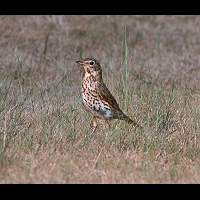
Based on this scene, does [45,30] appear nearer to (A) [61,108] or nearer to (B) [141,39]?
(B) [141,39]

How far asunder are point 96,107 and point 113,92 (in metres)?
1.70

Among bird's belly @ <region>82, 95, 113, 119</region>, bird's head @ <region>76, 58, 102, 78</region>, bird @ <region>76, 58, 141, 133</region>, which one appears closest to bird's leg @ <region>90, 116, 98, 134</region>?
bird @ <region>76, 58, 141, 133</region>

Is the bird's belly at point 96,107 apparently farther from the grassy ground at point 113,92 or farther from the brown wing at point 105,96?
the grassy ground at point 113,92

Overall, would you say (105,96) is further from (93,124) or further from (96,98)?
(93,124)

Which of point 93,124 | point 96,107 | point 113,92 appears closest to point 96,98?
point 96,107

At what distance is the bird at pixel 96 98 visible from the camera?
9641 millimetres

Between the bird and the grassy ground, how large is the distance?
0.45ft

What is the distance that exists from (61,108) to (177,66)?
4505 millimetres

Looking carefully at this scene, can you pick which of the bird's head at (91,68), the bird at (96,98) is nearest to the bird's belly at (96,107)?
the bird at (96,98)

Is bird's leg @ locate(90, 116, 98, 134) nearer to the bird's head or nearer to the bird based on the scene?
the bird

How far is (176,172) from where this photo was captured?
322 inches

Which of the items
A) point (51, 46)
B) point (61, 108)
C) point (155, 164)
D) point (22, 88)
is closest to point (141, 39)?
point (51, 46)

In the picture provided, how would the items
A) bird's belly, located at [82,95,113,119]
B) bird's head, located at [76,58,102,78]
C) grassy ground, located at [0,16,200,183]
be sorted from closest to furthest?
grassy ground, located at [0,16,200,183], bird's belly, located at [82,95,113,119], bird's head, located at [76,58,102,78]

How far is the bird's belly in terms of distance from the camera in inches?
378
